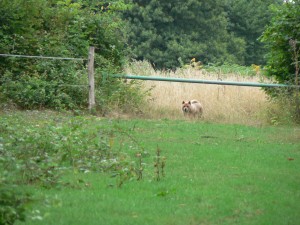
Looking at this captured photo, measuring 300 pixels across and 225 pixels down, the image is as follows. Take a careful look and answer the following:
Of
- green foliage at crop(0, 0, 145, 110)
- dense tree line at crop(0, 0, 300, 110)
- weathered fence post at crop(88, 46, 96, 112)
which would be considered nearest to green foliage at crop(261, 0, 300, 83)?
dense tree line at crop(0, 0, 300, 110)

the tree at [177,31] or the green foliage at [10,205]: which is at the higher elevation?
the tree at [177,31]

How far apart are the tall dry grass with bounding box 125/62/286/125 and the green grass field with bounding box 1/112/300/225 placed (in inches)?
175

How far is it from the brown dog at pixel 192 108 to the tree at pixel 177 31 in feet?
95.2

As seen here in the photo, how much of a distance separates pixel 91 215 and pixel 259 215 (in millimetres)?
1865

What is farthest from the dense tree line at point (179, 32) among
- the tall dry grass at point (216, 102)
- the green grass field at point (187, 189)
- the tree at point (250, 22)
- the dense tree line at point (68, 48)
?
the green grass field at point (187, 189)

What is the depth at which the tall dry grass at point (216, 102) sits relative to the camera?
18656mm

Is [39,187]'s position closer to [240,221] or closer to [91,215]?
[91,215]

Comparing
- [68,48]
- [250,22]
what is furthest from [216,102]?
[250,22]

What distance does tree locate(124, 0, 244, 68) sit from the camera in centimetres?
4894

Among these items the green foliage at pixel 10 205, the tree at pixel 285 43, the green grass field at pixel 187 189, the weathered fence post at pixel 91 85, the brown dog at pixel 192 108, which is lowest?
the green grass field at pixel 187 189

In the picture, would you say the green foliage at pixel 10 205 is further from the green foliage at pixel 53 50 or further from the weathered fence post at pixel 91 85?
the weathered fence post at pixel 91 85

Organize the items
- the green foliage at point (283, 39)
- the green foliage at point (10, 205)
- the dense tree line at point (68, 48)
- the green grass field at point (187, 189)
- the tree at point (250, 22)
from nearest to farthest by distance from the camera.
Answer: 1. the green foliage at point (10, 205)
2. the green grass field at point (187, 189)
3. the dense tree line at point (68, 48)
4. the green foliage at point (283, 39)
5. the tree at point (250, 22)

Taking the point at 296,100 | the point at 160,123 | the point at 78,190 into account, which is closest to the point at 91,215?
the point at 78,190

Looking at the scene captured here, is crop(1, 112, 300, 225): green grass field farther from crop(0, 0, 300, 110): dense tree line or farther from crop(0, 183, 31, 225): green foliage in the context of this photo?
crop(0, 0, 300, 110): dense tree line
